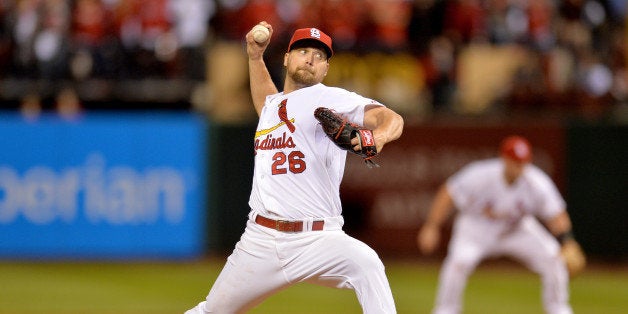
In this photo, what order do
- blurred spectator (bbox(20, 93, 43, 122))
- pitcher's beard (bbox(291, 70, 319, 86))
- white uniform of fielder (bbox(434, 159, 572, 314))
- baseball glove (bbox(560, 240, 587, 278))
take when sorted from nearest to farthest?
pitcher's beard (bbox(291, 70, 319, 86)), baseball glove (bbox(560, 240, 587, 278)), white uniform of fielder (bbox(434, 159, 572, 314)), blurred spectator (bbox(20, 93, 43, 122))

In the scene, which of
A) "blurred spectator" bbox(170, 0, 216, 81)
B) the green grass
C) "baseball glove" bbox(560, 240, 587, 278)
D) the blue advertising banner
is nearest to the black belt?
"baseball glove" bbox(560, 240, 587, 278)

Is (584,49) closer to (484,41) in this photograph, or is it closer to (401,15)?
(484,41)

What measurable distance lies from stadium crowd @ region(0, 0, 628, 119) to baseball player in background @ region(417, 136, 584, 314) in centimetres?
533

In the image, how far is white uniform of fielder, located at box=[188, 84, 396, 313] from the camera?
6.43 m

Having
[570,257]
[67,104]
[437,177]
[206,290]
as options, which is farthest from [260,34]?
[67,104]

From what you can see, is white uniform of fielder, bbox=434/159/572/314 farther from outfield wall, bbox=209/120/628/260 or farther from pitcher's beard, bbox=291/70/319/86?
outfield wall, bbox=209/120/628/260

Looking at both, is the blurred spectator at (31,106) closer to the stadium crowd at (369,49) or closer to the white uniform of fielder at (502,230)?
the stadium crowd at (369,49)

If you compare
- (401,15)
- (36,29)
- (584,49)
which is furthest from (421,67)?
(36,29)

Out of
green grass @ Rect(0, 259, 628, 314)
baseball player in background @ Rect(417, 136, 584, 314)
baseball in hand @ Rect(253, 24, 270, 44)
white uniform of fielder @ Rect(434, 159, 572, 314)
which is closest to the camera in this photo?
baseball in hand @ Rect(253, 24, 270, 44)

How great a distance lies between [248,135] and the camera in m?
16.0

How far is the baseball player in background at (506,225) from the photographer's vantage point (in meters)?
10.5

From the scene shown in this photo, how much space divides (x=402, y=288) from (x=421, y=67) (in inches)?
184

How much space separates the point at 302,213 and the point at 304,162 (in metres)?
0.31

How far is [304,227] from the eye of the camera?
6520mm
